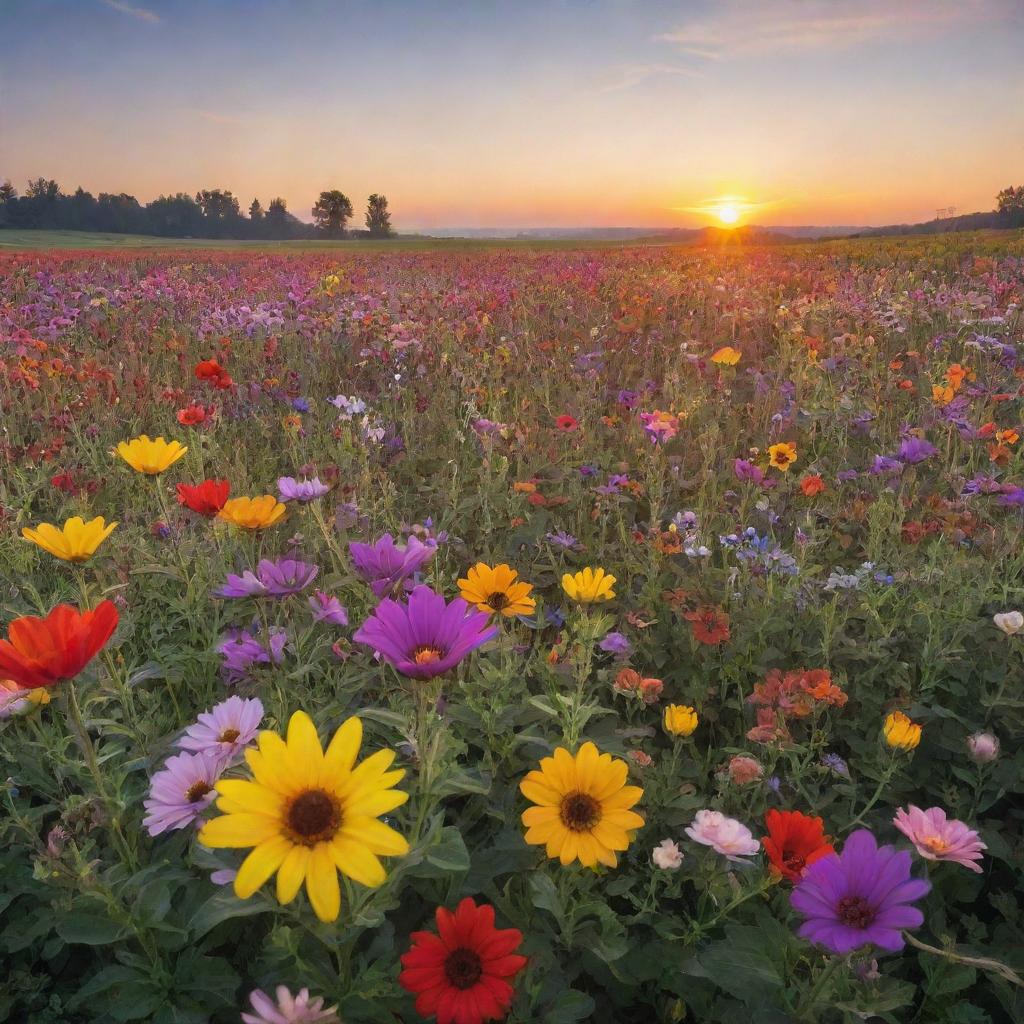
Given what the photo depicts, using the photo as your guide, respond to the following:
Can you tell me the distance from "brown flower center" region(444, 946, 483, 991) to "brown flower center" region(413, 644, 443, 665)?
410 millimetres

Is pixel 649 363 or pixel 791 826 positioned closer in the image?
pixel 791 826

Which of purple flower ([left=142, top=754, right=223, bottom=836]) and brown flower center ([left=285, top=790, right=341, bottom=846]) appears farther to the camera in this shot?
purple flower ([left=142, top=754, right=223, bottom=836])

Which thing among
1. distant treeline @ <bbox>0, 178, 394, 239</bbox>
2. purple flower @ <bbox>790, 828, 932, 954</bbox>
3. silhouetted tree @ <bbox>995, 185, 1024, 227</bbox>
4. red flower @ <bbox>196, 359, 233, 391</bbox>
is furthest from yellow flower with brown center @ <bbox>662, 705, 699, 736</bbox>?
distant treeline @ <bbox>0, 178, 394, 239</bbox>

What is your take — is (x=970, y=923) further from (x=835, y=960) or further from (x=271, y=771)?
(x=271, y=771)

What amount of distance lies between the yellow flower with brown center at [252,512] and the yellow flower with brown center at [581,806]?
802 millimetres

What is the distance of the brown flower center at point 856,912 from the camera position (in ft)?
3.17

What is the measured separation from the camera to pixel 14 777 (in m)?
1.62

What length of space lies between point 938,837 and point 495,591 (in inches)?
35.1

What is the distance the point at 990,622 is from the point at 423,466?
8.64 feet

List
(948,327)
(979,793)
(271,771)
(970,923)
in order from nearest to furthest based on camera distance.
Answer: (271,771) < (970,923) < (979,793) < (948,327)

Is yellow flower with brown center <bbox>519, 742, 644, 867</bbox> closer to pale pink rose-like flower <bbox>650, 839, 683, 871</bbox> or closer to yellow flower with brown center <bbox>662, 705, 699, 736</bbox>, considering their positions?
pale pink rose-like flower <bbox>650, 839, 683, 871</bbox>

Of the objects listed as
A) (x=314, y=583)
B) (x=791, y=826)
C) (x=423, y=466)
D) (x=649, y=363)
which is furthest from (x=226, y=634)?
(x=649, y=363)

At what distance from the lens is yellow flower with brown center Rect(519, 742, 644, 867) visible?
1.11m

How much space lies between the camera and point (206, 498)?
5.31ft
